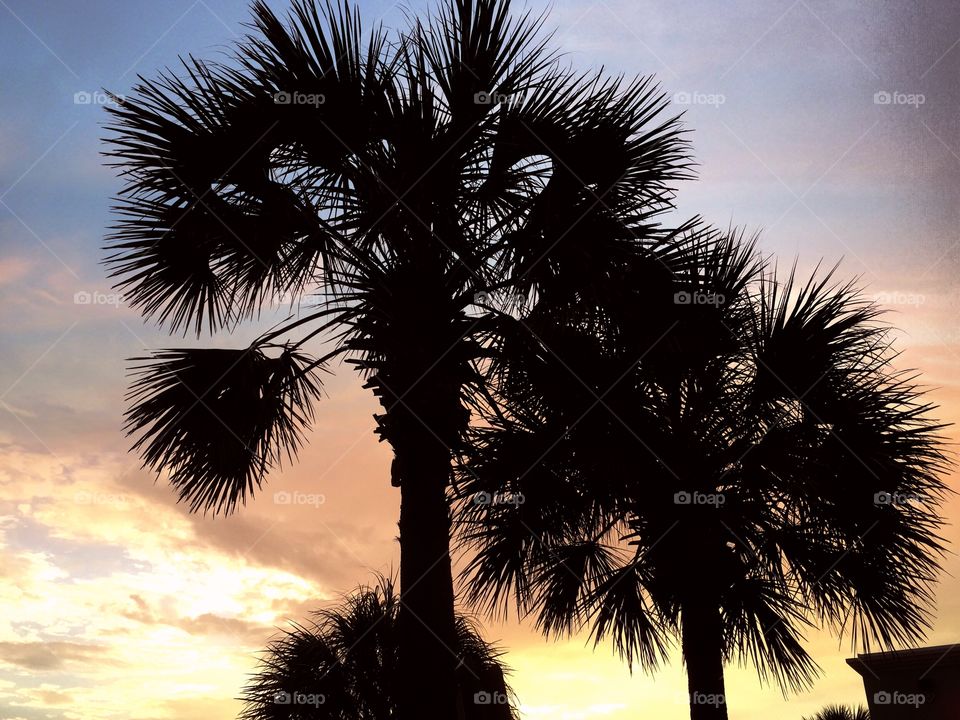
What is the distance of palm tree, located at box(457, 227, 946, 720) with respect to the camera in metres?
7.28

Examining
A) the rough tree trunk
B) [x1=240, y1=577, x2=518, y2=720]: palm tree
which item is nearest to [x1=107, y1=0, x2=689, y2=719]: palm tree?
the rough tree trunk

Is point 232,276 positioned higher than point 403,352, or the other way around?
point 232,276

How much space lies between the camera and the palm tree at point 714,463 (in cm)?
728

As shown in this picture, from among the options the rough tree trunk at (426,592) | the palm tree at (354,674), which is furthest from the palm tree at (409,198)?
the palm tree at (354,674)

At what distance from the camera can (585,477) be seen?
25.0ft

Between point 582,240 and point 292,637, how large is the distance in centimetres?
669

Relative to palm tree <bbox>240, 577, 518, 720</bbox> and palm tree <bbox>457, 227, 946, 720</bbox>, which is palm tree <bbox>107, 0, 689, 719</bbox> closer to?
palm tree <bbox>457, 227, 946, 720</bbox>

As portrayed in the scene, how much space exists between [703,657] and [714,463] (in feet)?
6.35

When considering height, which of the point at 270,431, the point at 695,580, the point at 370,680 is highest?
Result: the point at 270,431

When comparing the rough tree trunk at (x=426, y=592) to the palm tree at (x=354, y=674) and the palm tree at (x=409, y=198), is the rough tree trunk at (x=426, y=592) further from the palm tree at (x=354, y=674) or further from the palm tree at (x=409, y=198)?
the palm tree at (x=354, y=674)

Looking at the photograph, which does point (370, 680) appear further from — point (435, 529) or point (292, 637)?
point (435, 529)

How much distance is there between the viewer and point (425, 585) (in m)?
5.68

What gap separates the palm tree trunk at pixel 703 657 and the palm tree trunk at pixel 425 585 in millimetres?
3103

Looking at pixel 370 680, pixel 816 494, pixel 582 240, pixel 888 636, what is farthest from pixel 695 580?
pixel 370 680
